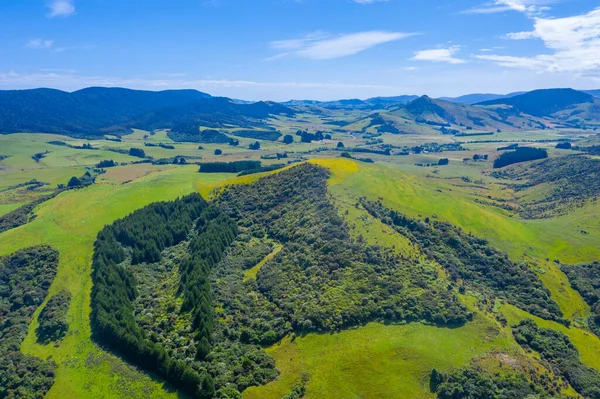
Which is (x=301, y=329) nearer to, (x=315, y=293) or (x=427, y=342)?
(x=315, y=293)

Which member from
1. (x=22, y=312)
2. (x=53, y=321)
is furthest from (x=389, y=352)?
(x=22, y=312)

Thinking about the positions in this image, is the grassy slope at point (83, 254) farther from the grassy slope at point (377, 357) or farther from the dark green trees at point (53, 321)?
the grassy slope at point (377, 357)

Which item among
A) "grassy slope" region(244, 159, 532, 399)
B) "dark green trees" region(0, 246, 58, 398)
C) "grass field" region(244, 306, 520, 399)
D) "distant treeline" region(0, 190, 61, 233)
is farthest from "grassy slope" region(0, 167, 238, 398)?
"grass field" region(244, 306, 520, 399)

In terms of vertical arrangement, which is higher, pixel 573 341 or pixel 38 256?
pixel 38 256

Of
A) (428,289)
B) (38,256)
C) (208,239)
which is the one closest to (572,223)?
(428,289)

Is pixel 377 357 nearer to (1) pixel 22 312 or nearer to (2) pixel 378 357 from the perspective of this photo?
(2) pixel 378 357

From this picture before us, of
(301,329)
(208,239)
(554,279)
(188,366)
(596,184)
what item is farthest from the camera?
(596,184)

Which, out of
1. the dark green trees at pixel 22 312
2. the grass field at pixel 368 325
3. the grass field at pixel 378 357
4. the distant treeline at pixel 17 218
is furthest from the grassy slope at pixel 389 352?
the distant treeline at pixel 17 218

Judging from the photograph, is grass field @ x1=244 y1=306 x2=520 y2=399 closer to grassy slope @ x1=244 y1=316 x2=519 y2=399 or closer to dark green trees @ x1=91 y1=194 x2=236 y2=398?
grassy slope @ x1=244 y1=316 x2=519 y2=399
